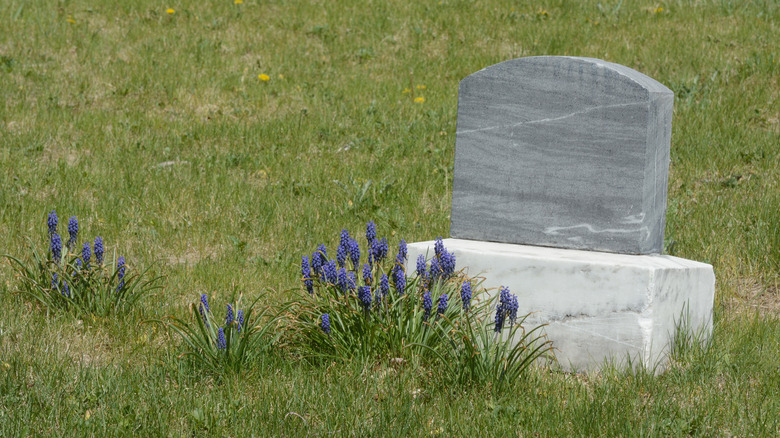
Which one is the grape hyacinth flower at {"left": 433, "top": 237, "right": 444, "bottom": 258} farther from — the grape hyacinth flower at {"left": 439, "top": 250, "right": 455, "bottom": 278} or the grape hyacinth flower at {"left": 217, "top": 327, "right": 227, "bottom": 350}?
the grape hyacinth flower at {"left": 217, "top": 327, "right": 227, "bottom": 350}

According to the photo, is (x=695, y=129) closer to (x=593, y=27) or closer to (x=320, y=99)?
(x=593, y=27)

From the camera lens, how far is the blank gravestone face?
15.3 feet

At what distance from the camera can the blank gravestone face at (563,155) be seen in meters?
4.65

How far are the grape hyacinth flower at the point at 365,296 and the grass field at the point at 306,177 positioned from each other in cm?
31

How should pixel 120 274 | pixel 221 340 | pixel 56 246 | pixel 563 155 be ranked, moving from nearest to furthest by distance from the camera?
pixel 221 340, pixel 563 155, pixel 56 246, pixel 120 274

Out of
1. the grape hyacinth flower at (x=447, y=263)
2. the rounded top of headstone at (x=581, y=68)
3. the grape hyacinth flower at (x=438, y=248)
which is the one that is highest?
the rounded top of headstone at (x=581, y=68)

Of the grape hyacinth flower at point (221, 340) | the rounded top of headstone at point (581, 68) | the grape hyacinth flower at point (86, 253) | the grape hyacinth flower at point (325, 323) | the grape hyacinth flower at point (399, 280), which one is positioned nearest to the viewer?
the grape hyacinth flower at point (221, 340)

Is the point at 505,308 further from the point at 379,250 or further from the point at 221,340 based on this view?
the point at 221,340

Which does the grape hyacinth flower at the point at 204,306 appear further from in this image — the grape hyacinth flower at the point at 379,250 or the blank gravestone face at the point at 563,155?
the blank gravestone face at the point at 563,155

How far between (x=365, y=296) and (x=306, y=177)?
12.3ft

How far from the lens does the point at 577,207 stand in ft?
15.8

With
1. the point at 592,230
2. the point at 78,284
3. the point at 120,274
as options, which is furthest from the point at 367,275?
the point at 78,284

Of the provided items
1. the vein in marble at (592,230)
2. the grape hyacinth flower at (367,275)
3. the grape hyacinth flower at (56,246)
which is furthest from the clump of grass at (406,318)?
the grape hyacinth flower at (56,246)

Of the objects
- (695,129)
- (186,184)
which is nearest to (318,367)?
(186,184)
